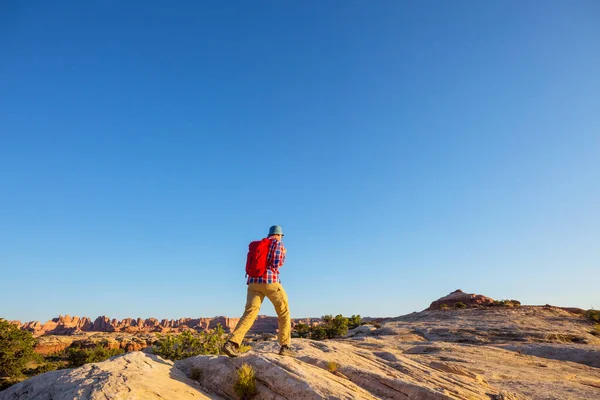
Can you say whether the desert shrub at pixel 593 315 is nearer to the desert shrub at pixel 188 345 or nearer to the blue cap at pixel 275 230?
the desert shrub at pixel 188 345

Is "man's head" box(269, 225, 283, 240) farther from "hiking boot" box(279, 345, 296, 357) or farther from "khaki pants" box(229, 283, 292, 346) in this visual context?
"hiking boot" box(279, 345, 296, 357)

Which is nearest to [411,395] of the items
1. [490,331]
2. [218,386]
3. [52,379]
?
[218,386]

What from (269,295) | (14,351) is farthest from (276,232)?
(14,351)

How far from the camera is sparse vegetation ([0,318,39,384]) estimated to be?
151 feet

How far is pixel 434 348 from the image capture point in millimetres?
21156

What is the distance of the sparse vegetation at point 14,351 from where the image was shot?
151 ft

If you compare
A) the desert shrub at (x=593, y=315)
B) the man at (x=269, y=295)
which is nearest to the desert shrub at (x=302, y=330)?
the desert shrub at (x=593, y=315)

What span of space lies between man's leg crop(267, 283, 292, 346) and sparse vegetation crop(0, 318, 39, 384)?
5217 cm

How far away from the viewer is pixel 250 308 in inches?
350

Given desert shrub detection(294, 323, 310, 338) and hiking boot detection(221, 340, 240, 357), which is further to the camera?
desert shrub detection(294, 323, 310, 338)

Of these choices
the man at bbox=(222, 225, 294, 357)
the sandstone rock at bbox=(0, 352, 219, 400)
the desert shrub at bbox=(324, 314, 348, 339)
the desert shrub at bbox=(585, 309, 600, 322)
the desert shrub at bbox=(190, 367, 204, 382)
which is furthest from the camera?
the desert shrub at bbox=(324, 314, 348, 339)

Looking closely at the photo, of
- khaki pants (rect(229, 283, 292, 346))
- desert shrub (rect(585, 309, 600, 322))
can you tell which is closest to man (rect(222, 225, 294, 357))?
khaki pants (rect(229, 283, 292, 346))

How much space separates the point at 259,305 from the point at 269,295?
0.39 metres

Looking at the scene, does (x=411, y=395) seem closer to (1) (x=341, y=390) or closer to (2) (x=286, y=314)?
(1) (x=341, y=390)
